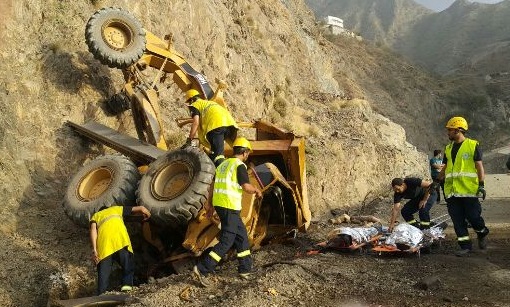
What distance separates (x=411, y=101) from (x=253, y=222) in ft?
135

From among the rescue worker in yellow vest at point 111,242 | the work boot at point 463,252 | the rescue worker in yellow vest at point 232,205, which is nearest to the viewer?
the rescue worker in yellow vest at point 232,205

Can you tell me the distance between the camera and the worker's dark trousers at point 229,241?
552cm

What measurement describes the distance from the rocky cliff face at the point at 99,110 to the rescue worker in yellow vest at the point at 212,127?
2386mm

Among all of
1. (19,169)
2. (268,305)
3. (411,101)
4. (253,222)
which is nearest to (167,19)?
(19,169)

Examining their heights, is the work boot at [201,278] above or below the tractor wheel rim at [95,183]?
below

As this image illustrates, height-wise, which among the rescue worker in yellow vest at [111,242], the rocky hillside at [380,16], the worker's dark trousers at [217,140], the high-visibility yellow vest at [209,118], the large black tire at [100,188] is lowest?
the rescue worker in yellow vest at [111,242]

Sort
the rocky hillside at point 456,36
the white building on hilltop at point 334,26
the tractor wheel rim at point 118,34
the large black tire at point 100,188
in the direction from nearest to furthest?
the large black tire at point 100,188 < the tractor wheel rim at point 118,34 < the white building on hilltop at point 334,26 < the rocky hillside at point 456,36

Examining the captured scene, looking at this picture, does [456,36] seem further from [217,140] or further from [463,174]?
[217,140]

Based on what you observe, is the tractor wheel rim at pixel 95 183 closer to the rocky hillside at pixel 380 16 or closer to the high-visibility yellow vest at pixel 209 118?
the high-visibility yellow vest at pixel 209 118

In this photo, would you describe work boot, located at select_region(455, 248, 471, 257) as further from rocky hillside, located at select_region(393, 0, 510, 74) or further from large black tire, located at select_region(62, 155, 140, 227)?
rocky hillside, located at select_region(393, 0, 510, 74)

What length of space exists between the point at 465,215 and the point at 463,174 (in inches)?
23.3

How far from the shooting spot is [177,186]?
23.0 feet

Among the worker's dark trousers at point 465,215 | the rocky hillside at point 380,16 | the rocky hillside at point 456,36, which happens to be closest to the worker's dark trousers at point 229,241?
the worker's dark trousers at point 465,215

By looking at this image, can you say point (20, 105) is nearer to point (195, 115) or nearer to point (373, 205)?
point (195, 115)
